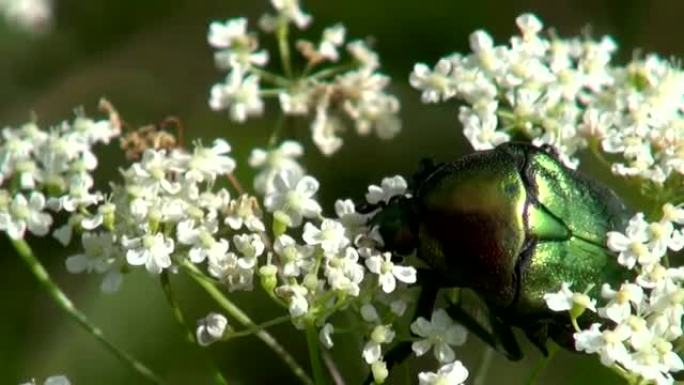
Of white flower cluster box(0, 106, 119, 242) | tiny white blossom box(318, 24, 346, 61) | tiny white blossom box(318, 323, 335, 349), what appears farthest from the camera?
tiny white blossom box(318, 24, 346, 61)

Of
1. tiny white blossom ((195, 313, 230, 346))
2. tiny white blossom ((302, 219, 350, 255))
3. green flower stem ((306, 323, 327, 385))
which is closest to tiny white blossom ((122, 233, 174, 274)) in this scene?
tiny white blossom ((195, 313, 230, 346))

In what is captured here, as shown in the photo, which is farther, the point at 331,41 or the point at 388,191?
the point at 331,41

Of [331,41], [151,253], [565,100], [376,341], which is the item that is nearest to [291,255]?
[376,341]

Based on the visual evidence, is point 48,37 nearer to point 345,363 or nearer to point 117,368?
point 117,368

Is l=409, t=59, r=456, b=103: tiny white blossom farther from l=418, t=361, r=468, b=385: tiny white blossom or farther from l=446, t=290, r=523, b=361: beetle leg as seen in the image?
l=418, t=361, r=468, b=385: tiny white blossom

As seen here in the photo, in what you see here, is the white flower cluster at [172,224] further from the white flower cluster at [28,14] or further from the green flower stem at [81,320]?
the white flower cluster at [28,14]

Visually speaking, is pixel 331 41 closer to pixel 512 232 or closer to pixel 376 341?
pixel 512 232
